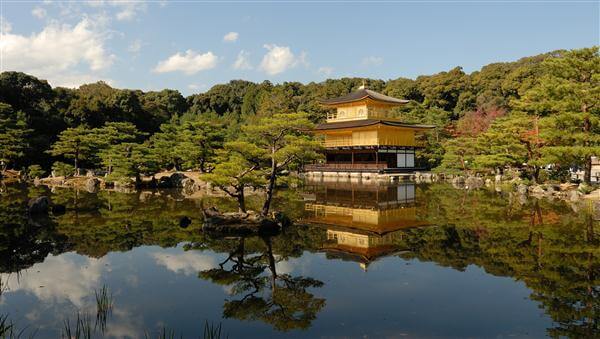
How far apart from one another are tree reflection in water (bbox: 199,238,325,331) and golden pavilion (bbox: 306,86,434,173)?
2839cm

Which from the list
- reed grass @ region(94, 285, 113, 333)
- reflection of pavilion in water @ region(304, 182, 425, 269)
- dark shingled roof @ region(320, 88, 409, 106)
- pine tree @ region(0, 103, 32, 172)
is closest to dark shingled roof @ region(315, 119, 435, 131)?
dark shingled roof @ region(320, 88, 409, 106)

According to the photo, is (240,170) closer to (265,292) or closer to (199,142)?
(265,292)

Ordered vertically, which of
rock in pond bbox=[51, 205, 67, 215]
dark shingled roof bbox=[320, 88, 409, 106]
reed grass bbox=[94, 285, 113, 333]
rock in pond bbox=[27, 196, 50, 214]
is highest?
dark shingled roof bbox=[320, 88, 409, 106]

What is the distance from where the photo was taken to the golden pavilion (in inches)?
1500

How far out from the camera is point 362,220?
1490 cm

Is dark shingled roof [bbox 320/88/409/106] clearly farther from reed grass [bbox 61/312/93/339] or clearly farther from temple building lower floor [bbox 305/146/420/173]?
reed grass [bbox 61/312/93/339]

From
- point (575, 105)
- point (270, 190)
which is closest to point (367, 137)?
point (575, 105)

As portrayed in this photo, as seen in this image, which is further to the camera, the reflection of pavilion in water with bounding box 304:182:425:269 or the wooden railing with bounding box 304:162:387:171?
the wooden railing with bounding box 304:162:387:171

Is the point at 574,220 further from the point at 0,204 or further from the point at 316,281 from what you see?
the point at 0,204

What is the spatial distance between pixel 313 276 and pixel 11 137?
34.8 meters

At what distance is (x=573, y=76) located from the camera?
2144cm

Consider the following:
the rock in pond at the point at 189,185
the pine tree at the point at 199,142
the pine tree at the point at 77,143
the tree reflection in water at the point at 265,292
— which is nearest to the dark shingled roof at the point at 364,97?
the pine tree at the point at 199,142

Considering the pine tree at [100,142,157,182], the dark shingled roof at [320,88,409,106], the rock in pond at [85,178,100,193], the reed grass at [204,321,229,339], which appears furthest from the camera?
the dark shingled roof at [320,88,409,106]

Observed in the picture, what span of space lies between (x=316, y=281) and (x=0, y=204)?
59.7 feet
